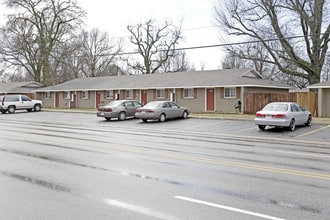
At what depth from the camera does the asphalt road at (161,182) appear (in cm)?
549

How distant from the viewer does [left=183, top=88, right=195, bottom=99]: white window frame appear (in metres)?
36.2

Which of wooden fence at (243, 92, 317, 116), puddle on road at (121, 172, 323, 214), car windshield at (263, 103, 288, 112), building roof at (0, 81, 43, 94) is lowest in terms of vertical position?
puddle on road at (121, 172, 323, 214)

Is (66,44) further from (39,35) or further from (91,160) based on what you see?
(91,160)

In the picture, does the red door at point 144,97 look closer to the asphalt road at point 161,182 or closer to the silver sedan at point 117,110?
the silver sedan at point 117,110

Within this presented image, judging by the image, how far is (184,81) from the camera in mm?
37531

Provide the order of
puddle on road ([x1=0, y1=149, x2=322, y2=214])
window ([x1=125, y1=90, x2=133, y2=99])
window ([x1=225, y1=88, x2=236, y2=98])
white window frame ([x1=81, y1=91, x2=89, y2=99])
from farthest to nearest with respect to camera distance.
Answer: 1. white window frame ([x1=81, y1=91, x2=89, y2=99])
2. window ([x1=125, y1=90, x2=133, y2=99])
3. window ([x1=225, y1=88, x2=236, y2=98])
4. puddle on road ([x1=0, y1=149, x2=322, y2=214])

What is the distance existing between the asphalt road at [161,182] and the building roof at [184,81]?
21254 mm

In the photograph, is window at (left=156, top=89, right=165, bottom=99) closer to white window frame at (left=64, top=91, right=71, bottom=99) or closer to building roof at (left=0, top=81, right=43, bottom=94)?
white window frame at (left=64, top=91, right=71, bottom=99)

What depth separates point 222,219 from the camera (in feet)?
16.7

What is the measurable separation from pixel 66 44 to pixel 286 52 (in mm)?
34179

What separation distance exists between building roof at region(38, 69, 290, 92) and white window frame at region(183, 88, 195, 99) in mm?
651

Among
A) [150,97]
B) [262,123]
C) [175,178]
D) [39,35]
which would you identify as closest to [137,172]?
[175,178]

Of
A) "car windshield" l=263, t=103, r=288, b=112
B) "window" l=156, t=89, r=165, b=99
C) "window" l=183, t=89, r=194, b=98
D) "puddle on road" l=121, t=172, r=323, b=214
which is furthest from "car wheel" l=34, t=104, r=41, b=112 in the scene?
"puddle on road" l=121, t=172, r=323, b=214

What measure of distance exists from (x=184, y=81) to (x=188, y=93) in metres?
1.61
